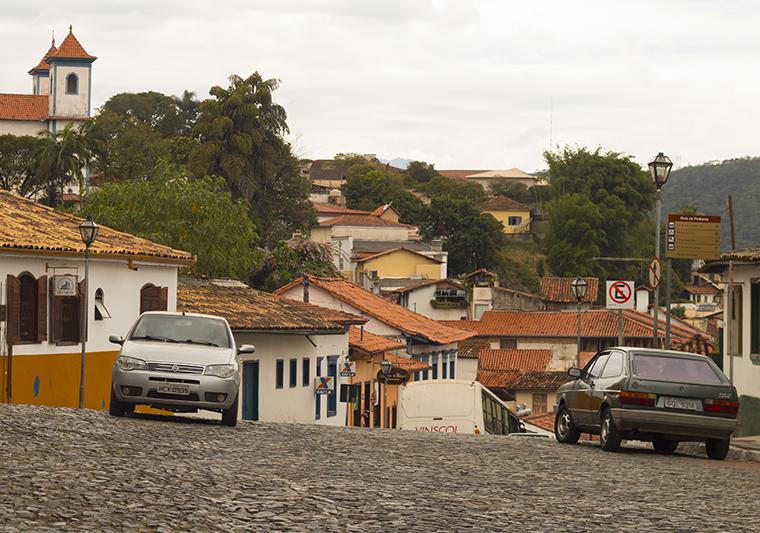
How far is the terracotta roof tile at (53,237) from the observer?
3203 cm

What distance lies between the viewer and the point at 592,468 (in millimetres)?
17672

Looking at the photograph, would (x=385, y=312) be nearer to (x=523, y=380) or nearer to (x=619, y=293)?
(x=523, y=380)

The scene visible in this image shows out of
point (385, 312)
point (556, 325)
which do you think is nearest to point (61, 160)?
point (556, 325)

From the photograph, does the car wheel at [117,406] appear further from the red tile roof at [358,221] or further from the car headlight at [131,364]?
the red tile roof at [358,221]

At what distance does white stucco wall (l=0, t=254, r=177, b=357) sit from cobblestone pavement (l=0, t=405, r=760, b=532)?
1101cm

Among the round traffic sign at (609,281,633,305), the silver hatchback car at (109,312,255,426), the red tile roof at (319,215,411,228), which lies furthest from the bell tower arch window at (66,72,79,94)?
the silver hatchback car at (109,312,255,426)

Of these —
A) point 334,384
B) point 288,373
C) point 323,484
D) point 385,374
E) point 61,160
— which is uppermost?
point 61,160

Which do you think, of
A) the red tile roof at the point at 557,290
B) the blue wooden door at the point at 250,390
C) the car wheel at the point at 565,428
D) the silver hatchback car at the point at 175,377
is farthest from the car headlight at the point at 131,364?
the red tile roof at the point at 557,290

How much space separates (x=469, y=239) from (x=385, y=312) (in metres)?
72.1

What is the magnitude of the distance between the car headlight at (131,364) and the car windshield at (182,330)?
2.96 ft

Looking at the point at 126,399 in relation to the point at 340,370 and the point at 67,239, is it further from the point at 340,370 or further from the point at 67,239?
the point at 340,370

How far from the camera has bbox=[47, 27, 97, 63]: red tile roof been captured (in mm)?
144500

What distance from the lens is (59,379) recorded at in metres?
32.9

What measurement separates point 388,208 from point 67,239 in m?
116
